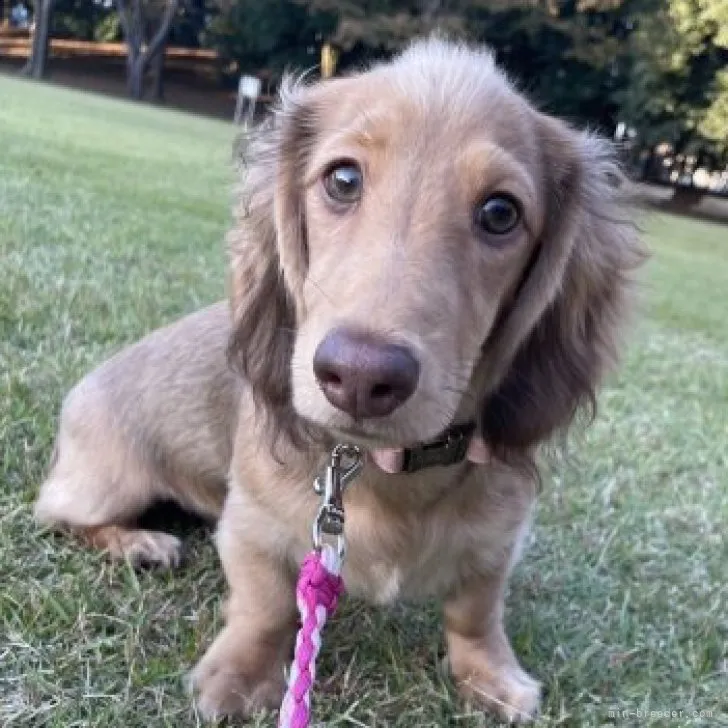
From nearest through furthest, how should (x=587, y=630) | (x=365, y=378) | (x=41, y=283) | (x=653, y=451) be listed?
1. (x=365, y=378)
2. (x=587, y=630)
3. (x=653, y=451)
4. (x=41, y=283)

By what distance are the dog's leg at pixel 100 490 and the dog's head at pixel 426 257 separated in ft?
2.22

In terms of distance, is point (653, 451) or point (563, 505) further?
point (653, 451)

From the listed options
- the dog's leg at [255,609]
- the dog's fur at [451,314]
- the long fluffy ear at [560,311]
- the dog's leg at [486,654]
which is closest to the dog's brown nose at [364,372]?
the dog's fur at [451,314]

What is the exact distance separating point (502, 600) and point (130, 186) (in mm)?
8209

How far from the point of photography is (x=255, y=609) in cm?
238

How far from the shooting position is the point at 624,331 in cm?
243

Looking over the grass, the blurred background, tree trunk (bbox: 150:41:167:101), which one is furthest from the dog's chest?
tree trunk (bbox: 150:41:167:101)

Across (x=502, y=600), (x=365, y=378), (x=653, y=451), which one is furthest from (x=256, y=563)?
(x=653, y=451)

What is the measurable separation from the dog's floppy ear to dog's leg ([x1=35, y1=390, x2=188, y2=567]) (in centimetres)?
65

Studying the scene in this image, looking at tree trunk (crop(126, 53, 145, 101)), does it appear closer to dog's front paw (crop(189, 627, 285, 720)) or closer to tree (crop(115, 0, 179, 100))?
tree (crop(115, 0, 179, 100))

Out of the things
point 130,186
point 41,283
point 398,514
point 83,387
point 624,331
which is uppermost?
point 624,331

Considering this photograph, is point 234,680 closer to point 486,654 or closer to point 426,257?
point 486,654

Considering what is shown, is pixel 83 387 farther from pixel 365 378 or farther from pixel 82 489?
pixel 365 378

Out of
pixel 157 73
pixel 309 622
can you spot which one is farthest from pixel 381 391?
pixel 157 73
